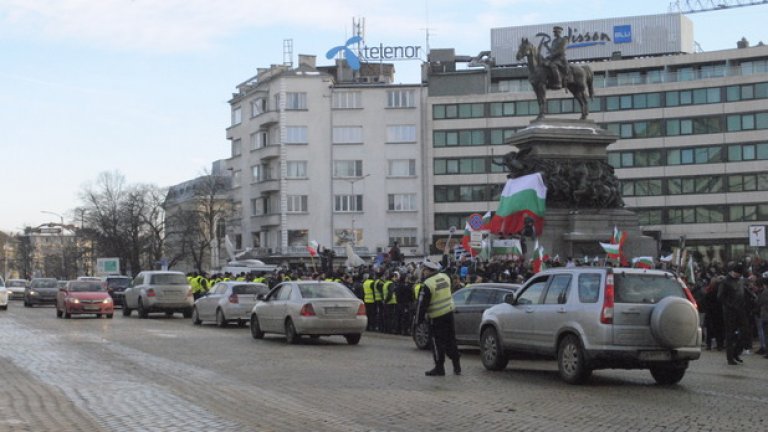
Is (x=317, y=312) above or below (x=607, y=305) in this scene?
below

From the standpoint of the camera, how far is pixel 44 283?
58.2 metres

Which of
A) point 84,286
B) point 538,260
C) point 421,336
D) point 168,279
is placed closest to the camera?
point 421,336

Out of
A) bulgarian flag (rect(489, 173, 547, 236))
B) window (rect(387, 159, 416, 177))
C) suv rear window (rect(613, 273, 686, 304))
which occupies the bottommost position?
suv rear window (rect(613, 273, 686, 304))

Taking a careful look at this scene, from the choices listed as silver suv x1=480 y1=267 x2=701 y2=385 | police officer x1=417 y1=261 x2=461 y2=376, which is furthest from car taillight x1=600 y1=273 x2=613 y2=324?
police officer x1=417 y1=261 x2=461 y2=376

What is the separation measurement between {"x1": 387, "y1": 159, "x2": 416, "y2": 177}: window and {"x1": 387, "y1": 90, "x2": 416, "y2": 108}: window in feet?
15.3

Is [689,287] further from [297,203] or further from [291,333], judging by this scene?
[297,203]

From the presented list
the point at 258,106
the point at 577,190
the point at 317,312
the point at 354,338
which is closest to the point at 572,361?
the point at 317,312

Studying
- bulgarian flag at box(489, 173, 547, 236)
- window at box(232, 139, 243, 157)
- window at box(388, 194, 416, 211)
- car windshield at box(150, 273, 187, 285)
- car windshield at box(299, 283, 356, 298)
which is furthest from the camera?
window at box(232, 139, 243, 157)

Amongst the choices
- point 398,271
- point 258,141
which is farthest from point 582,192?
point 258,141

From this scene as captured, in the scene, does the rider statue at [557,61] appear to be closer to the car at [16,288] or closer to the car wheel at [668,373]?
the car wheel at [668,373]

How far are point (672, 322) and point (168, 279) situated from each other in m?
28.3

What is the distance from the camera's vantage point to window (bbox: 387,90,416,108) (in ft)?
316

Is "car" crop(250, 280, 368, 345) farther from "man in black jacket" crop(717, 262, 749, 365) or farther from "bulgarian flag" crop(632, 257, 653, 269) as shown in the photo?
"man in black jacket" crop(717, 262, 749, 365)

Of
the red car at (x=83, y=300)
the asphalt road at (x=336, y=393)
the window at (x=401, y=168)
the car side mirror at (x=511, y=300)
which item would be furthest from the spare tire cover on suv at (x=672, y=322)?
the window at (x=401, y=168)
